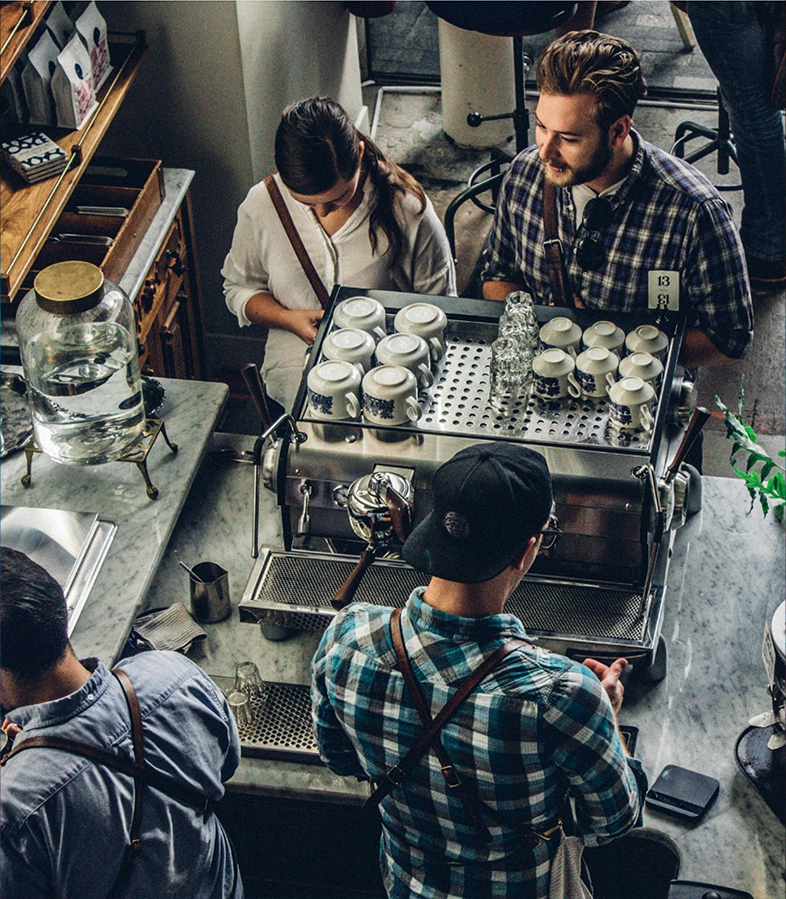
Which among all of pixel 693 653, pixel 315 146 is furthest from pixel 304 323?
pixel 693 653

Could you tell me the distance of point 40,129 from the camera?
3459 millimetres

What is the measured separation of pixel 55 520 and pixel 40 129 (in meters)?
1.39

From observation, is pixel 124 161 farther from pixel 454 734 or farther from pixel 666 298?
pixel 454 734

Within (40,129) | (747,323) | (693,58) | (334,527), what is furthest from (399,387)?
(693,58)

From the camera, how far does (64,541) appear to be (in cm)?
264

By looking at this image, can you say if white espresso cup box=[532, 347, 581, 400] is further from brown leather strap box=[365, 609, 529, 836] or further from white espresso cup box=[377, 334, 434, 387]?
brown leather strap box=[365, 609, 529, 836]

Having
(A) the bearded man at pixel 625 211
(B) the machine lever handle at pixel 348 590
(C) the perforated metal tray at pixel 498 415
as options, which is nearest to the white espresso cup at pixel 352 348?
(C) the perforated metal tray at pixel 498 415

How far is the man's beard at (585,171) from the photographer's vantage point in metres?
2.76

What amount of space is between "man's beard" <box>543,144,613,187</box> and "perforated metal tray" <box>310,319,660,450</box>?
56 centimetres

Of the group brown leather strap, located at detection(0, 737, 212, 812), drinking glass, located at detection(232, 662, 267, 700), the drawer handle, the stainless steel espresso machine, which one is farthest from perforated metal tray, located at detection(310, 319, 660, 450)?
the drawer handle

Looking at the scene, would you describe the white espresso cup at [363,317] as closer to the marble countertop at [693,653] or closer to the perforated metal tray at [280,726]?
the marble countertop at [693,653]

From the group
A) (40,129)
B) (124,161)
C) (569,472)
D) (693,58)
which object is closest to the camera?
(569,472)

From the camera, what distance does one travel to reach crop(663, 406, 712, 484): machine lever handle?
2.11 m

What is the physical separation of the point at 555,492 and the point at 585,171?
0.95 meters
